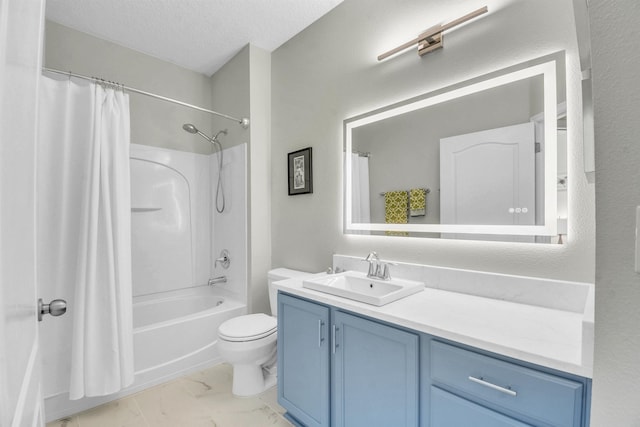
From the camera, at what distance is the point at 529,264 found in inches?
52.1

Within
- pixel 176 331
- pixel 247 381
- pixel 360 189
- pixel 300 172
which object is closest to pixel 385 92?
pixel 360 189

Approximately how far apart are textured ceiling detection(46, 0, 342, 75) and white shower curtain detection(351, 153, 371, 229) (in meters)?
1.15

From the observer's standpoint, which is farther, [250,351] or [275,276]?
[275,276]

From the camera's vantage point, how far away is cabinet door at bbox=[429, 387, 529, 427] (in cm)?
92

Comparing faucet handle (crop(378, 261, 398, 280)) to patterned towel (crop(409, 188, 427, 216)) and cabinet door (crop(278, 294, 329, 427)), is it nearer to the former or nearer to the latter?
patterned towel (crop(409, 188, 427, 216))

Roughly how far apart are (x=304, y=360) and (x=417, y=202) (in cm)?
107

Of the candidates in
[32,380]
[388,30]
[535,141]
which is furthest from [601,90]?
[388,30]

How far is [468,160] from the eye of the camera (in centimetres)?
152

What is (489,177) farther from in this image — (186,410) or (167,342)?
(167,342)

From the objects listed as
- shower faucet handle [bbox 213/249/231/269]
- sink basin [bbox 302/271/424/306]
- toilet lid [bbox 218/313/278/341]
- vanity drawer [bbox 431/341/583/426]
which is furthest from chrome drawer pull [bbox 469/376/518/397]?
shower faucet handle [bbox 213/249/231/269]

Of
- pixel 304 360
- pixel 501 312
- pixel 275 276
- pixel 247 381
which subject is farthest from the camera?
pixel 275 276

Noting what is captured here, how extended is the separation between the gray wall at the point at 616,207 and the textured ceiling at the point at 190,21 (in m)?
1.92

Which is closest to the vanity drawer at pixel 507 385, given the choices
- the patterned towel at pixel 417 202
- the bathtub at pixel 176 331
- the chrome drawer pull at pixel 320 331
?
the chrome drawer pull at pixel 320 331

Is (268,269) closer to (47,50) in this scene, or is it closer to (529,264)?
(529,264)
